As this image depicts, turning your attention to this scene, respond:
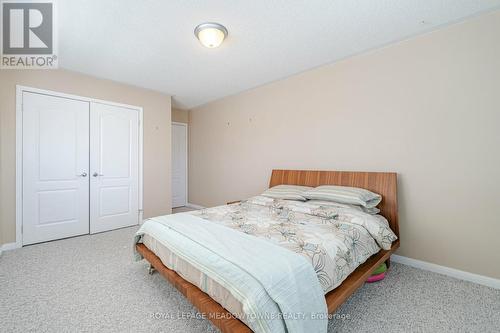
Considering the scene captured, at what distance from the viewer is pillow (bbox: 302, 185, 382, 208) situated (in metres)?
2.22

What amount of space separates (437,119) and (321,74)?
1466mm

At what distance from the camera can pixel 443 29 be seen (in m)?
2.16

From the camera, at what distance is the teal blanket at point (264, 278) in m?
1.03

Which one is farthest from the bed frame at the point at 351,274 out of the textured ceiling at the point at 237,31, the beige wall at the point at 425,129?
the textured ceiling at the point at 237,31

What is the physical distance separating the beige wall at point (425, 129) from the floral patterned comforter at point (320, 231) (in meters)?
0.59

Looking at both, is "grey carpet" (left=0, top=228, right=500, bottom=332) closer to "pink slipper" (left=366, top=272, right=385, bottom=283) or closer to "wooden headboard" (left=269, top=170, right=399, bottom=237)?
"pink slipper" (left=366, top=272, right=385, bottom=283)

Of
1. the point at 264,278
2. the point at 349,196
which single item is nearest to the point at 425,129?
the point at 349,196

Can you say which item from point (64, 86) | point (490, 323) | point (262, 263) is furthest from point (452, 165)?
point (64, 86)

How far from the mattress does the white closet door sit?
75.8 inches

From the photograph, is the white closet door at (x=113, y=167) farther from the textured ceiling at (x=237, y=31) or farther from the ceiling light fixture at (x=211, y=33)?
the ceiling light fixture at (x=211, y=33)

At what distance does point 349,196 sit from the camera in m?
2.25

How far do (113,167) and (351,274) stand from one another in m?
3.73

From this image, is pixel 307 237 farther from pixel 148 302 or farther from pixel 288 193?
pixel 148 302

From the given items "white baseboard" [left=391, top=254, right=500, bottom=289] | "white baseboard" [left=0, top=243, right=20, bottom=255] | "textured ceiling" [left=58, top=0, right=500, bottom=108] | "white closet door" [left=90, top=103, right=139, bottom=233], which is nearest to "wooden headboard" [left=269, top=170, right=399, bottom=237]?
"white baseboard" [left=391, top=254, right=500, bottom=289]
